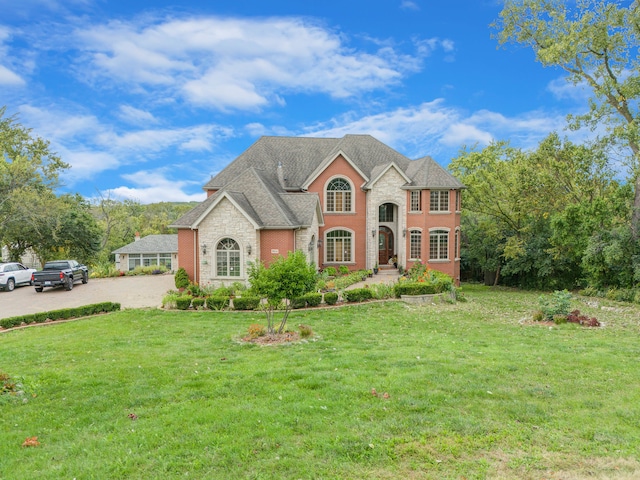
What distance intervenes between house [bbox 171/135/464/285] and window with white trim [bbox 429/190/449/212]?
67mm

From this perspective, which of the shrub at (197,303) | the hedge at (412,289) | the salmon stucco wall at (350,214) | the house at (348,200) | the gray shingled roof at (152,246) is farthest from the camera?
the gray shingled roof at (152,246)

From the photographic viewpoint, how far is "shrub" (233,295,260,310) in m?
18.1

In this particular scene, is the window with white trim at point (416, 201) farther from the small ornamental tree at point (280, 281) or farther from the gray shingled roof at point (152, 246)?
the gray shingled roof at point (152, 246)

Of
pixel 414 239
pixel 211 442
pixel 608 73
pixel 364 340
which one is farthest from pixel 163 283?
pixel 608 73

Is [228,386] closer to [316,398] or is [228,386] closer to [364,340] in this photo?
[316,398]

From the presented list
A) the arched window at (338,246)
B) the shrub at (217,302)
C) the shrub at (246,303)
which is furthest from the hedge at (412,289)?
the arched window at (338,246)

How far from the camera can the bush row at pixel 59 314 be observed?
15.6 m

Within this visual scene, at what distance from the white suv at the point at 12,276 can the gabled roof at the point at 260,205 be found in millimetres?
11075

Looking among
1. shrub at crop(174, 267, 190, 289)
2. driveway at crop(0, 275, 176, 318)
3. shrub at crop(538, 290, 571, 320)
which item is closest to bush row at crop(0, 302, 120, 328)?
driveway at crop(0, 275, 176, 318)

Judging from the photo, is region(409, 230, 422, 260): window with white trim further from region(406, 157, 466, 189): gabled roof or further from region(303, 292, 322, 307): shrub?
region(303, 292, 322, 307): shrub

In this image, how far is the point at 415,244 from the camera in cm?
2984

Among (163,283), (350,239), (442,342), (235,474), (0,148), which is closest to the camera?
(235,474)

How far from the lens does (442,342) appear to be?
11.8 meters

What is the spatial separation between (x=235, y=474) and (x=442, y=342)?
815cm
